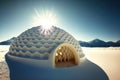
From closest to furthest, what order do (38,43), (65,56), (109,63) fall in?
(38,43) < (65,56) < (109,63)

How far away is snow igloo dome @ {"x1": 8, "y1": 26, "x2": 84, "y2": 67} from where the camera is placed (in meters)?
12.2

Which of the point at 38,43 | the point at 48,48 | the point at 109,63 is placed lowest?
the point at 109,63

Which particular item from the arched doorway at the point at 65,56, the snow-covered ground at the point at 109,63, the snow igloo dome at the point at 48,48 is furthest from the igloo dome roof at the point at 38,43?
the snow-covered ground at the point at 109,63

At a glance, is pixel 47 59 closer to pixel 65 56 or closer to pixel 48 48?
pixel 48 48

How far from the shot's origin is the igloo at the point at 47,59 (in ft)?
37.5

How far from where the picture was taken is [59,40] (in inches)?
518

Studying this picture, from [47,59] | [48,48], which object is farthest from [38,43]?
[47,59]

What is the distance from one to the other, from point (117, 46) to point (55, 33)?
39.1 meters

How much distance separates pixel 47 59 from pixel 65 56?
75.7 inches

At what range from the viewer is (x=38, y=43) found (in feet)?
42.2

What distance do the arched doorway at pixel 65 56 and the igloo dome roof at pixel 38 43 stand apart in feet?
2.10

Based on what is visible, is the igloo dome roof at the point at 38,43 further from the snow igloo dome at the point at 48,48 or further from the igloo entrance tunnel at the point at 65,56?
the igloo entrance tunnel at the point at 65,56

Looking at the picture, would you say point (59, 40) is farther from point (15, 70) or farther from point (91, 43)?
point (91, 43)

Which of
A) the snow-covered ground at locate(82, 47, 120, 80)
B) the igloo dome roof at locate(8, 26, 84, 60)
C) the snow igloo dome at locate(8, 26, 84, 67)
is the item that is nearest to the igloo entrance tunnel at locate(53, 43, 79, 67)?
the snow igloo dome at locate(8, 26, 84, 67)
